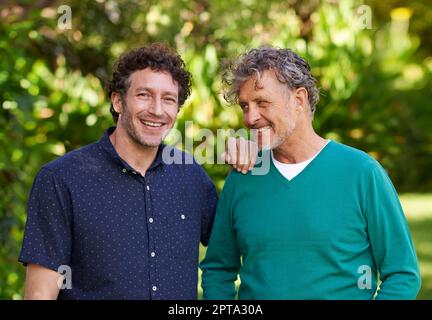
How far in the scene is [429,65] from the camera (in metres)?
18.2

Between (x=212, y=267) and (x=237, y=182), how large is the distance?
13.7 inches

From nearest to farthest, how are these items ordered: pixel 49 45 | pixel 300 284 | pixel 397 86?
pixel 300 284 < pixel 49 45 < pixel 397 86

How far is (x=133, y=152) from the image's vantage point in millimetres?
Answer: 3404

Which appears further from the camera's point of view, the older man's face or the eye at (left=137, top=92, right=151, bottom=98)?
the eye at (left=137, top=92, right=151, bottom=98)

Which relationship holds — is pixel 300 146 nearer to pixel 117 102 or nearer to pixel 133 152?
pixel 133 152

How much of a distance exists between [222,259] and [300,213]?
439 millimetres

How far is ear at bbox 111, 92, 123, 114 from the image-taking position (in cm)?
355

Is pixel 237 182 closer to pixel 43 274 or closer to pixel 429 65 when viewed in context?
pixel 43 274

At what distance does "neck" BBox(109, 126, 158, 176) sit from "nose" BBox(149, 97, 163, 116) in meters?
0.14

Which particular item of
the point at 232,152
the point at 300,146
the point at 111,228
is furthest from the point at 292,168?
the point at 111,228

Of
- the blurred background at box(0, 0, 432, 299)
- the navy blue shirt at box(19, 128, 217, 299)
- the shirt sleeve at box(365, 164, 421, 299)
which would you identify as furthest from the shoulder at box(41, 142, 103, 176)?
the blurred background at box(0, 0, 432, 299)

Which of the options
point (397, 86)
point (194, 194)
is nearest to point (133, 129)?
point (194, 194)

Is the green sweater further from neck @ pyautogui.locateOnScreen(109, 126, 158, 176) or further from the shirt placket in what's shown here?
neck @ pyautogui.locateOnScreen(109, 126, 158, 176)
